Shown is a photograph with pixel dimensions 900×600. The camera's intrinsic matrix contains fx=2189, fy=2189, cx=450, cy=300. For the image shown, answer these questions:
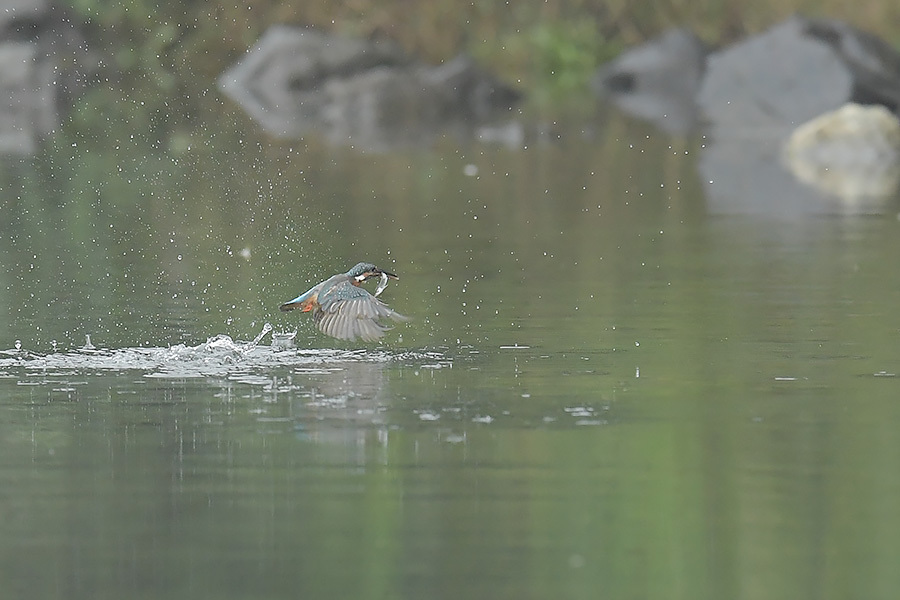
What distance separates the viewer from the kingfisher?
23.8ft

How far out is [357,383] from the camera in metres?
6.95

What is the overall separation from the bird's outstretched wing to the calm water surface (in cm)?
14

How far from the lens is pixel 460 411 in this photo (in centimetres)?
640

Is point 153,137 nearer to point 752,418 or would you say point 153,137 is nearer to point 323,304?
point 323,304

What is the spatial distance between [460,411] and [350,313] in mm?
1012

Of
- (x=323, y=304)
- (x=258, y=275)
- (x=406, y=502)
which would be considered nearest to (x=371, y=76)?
(x=258, y=275)

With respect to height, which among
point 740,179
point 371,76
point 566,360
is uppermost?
point 371,76

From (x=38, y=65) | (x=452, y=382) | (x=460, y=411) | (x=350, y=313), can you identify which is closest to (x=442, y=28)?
(x=38, y=65)

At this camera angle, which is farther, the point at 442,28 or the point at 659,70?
the point at 442,28

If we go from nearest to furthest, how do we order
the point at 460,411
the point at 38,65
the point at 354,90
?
the point at 460,411, the point at 354,90, the point at 38,65

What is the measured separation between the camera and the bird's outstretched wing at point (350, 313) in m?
7.26

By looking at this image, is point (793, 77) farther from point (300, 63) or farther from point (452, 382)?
point (452, 382)

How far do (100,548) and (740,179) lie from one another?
11.3m

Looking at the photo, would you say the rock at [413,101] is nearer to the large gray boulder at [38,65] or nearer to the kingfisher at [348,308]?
the large gray boulder at [38,65]
